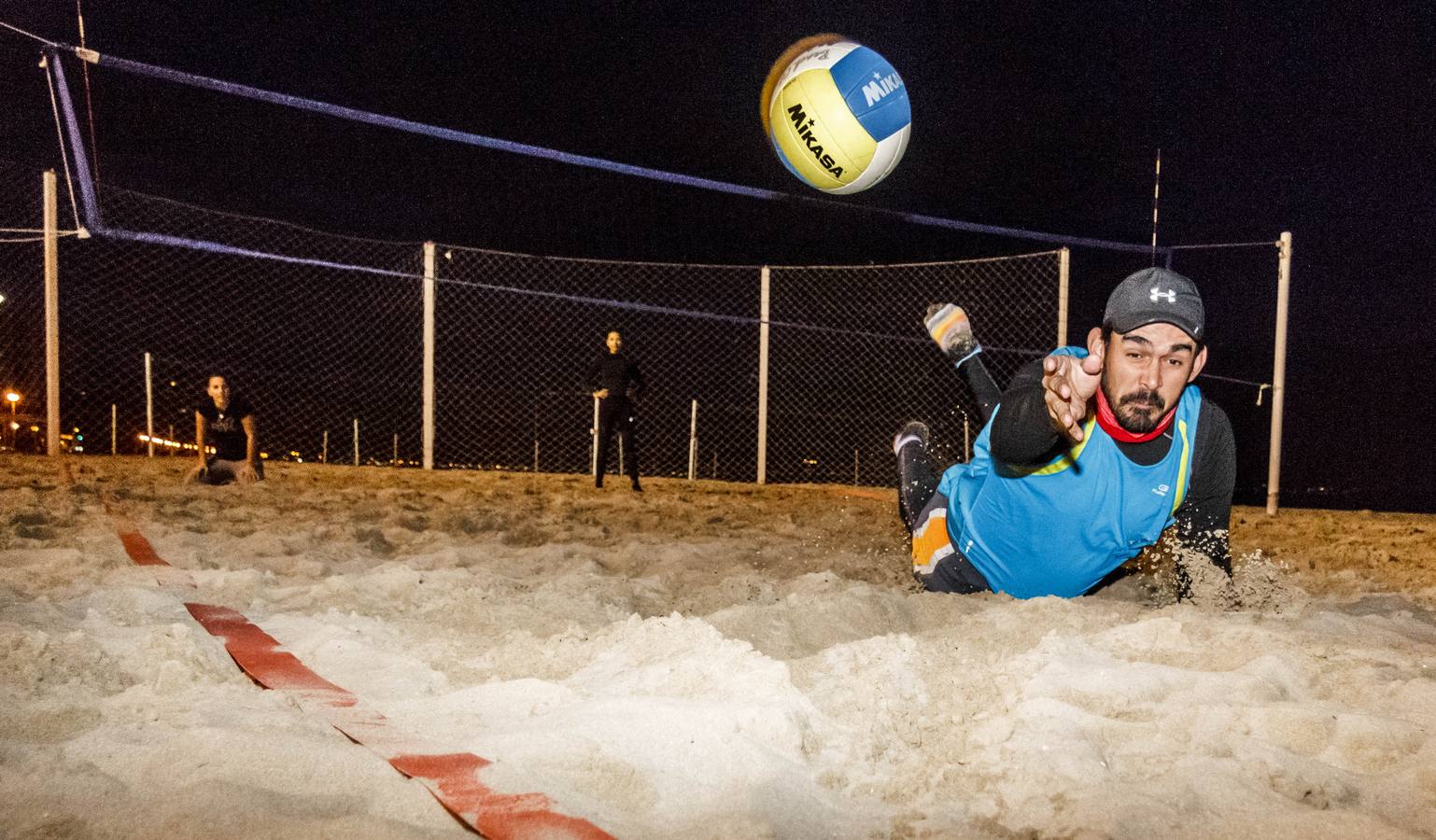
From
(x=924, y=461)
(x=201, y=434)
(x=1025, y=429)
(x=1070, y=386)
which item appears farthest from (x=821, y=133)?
(x=201, y=434)

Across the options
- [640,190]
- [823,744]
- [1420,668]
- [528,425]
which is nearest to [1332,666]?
[1420,668]

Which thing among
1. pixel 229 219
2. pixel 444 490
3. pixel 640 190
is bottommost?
pixel 444 490

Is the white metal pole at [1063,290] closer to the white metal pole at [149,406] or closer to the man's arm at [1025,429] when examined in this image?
the man's arm at [1025,429]

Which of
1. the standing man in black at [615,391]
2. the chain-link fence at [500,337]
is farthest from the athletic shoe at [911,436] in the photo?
the standing man in black at [615,391]

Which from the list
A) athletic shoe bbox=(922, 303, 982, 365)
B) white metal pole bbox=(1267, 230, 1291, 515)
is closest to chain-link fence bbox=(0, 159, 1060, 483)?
white metal pole bbox=(1267, 230, 1291, 515)

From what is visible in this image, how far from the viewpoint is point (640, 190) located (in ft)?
35.7

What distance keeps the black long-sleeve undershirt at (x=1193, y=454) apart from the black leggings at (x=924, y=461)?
605 millimetres

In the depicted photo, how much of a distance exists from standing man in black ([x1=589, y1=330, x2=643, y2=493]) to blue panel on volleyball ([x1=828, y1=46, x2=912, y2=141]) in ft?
10.9

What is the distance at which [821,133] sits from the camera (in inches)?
154

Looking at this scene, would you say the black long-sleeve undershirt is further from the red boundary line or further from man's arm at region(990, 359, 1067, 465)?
the red boundary line

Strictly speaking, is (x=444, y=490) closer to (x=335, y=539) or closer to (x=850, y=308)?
(x=335, y=539)

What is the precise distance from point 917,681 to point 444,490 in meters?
4.55

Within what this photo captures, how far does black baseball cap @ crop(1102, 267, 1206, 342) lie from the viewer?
2.09 metres

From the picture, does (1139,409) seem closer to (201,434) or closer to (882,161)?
(882,161)
